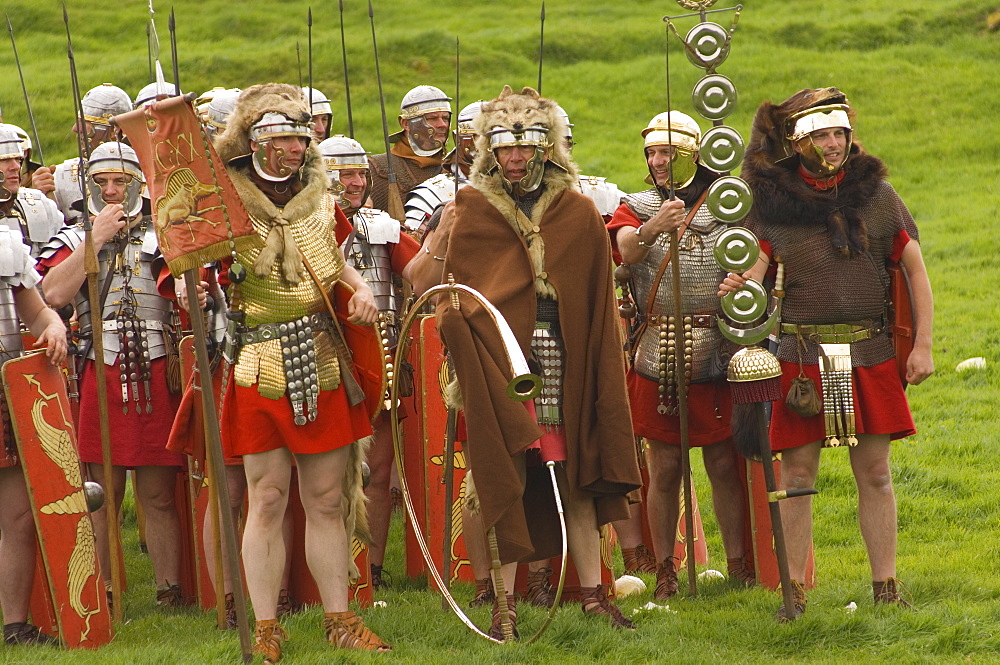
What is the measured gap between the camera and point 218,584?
232 inches

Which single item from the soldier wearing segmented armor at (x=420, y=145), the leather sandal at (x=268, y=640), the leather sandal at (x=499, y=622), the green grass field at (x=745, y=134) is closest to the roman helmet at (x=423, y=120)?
the soldier wearing segmented armor at (x=420, y=145)

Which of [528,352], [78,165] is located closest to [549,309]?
[528,352]

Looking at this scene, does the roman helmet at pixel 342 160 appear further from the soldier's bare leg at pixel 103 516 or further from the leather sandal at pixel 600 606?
the leather sandal at pixel 600 606

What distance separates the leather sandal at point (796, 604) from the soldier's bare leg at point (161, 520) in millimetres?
2805

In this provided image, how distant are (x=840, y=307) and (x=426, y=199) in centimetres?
260

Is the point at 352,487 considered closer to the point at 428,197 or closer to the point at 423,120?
the point at 428,197

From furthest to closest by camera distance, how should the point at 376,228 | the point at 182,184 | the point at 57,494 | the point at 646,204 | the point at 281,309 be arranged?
the point at 376,228
the point at 646,204
the point at 57,494
the point at 281,309
the point at 182,184

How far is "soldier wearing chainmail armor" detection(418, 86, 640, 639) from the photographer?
543 cm

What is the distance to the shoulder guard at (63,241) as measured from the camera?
21.4 feet

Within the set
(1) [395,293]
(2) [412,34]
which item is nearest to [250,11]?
(2) [412,34]

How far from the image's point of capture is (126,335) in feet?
21.6

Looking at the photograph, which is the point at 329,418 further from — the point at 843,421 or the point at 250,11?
the point at 250,11

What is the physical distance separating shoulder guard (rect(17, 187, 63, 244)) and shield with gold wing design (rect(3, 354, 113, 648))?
113cm

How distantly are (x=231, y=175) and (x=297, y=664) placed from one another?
178cm
